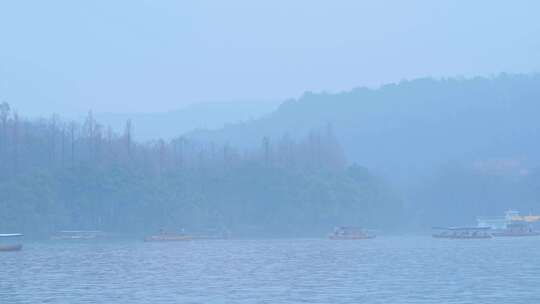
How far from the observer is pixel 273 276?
145 ft

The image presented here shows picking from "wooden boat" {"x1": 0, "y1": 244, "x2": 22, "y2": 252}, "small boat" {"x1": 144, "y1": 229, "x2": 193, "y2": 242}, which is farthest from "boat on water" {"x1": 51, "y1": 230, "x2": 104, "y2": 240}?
"wooden boat" {"x1": 0, "y1": 244, "x2": 22, "y2": 252}

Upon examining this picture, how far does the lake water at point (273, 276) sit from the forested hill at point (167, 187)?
26.2 m

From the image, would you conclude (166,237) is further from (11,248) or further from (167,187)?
(11,248)

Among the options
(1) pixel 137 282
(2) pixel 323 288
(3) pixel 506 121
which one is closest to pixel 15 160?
(1) pixel 137 282

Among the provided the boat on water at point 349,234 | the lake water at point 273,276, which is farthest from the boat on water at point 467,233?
the lake water at point 273,276

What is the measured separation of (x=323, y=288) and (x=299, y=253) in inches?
1009

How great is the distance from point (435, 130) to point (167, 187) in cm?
8181

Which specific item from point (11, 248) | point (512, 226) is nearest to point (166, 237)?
point (11, 248)

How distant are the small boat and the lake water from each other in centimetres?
1759

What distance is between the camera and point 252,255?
61.8 metres

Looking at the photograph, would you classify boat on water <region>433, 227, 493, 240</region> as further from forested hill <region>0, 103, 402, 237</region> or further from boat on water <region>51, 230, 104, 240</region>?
boat on water <region>51, 230, 104, 240</region>

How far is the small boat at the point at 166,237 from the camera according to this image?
3418 inches

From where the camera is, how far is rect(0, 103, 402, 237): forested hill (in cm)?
9375

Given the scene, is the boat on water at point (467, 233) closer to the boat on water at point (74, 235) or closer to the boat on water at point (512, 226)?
the boat on water at point (512, 226)
